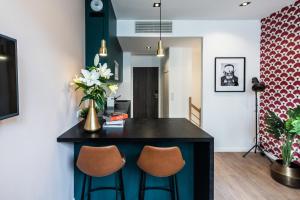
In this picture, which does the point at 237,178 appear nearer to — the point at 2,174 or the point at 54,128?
the point at 54,128

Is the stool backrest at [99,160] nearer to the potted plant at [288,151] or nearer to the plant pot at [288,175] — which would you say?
the potted plant at [288,151]

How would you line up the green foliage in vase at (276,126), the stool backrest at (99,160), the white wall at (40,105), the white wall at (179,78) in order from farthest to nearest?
the white wall at (179,78), the green foliage in vase at (276,126), the stool backrest at (99,160), the white wall at (40,105)

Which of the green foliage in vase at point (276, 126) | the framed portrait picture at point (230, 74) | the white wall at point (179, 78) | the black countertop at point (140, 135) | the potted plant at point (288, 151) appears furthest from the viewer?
the white wall at point (179, 78)

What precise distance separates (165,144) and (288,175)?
188cm

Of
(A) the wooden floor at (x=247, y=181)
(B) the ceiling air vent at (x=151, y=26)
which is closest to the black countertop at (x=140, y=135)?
(A) the wooden floor at (x=247, y=181)

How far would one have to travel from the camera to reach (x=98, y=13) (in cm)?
301

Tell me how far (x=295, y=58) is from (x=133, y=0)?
8.77ft

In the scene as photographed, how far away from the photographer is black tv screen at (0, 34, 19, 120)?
3.32ft

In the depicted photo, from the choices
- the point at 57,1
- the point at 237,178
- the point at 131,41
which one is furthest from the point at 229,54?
the point at 57,1

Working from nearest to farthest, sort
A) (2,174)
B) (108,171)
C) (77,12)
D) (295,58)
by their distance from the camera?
(2,174), (108,171), (77,12), (295,58)

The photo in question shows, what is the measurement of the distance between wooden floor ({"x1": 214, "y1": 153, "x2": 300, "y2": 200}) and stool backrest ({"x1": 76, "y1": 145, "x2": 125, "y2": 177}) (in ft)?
4.97

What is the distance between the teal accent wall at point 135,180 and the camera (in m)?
2.38

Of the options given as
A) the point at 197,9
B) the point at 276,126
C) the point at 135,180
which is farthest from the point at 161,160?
the point at 197,9

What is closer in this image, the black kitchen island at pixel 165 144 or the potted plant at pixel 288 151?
the black kitchen island at pixel 165 144
